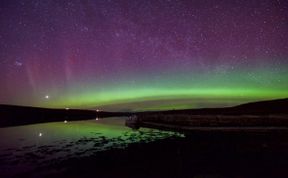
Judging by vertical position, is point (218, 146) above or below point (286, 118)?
below

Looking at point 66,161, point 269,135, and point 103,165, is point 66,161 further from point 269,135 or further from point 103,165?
point 269,135

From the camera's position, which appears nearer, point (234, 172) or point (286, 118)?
point (234, 172)

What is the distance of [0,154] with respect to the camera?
22.4 m

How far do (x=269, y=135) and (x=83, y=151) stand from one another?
61.4 feet

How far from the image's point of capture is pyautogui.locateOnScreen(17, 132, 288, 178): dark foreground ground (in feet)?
49.0

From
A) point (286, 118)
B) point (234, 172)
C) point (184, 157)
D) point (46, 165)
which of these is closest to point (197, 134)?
point (286, 118)

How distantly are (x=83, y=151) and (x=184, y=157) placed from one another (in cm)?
945

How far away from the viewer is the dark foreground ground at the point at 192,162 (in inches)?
587

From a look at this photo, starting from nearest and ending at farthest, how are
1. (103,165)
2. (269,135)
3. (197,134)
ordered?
(103,165) → (269,135) → (197,134)

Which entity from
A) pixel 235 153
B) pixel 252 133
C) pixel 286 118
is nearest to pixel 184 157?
pixel 235 153

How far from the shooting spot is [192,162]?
1747 centimetres

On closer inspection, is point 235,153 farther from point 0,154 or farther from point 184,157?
point 0,154

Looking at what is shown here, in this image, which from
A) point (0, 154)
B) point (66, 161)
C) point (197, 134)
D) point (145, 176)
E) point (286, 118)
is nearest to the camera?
point (145, 176)

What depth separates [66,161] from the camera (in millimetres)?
18859
